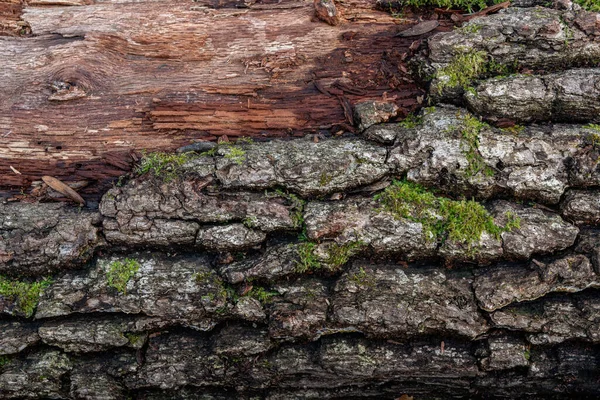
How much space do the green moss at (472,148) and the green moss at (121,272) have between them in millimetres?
3721

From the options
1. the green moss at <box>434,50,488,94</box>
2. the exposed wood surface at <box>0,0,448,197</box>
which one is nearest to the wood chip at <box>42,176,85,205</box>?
the exposed wood surface at <box>0,0,448,197</box>

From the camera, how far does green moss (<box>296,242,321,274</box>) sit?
5270mm

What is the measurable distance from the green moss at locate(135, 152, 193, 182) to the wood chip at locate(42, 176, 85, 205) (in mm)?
802

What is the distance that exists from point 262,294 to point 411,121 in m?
2.60

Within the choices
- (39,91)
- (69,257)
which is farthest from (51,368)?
(39,91)

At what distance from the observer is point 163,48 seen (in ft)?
21.2

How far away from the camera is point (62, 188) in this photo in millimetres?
5941

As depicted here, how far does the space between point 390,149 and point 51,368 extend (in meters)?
4.33

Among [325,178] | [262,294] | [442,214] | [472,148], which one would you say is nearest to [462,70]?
[472,148]

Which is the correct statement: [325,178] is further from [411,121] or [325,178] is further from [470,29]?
[470,29]

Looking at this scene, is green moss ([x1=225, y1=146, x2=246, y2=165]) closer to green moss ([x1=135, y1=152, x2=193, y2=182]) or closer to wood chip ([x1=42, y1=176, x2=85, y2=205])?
green moss ([x1=135, y1=152, x2=193, y2=182])

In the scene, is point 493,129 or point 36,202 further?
point 36,202

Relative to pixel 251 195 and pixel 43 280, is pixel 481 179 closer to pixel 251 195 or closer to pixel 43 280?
pixel 251 195

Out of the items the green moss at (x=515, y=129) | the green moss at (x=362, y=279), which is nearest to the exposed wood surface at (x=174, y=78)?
the green moss at (x=515, y=129)
